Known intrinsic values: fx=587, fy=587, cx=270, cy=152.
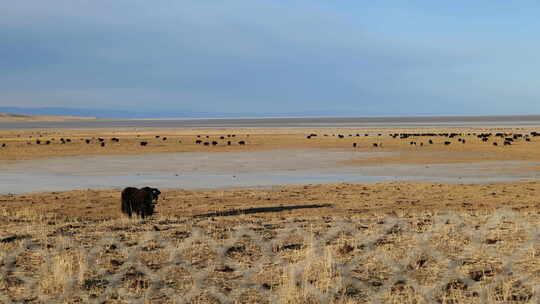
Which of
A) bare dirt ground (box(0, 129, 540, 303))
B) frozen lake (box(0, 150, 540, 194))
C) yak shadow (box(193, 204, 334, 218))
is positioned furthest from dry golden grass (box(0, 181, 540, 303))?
frozen lake (box(0, 150, 540, 194))

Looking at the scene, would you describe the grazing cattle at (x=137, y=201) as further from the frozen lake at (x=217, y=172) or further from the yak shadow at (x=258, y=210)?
the frozen lake at (x=217, y=172)

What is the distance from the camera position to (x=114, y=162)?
1374 inches

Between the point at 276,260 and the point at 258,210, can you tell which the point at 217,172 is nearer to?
the point at 258,210

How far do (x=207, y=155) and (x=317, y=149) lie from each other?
941cm

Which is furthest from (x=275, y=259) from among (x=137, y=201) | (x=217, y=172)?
(x=217, y=172)

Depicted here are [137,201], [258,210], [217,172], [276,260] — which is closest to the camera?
[276,260]

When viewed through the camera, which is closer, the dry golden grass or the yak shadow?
the dry golden grass

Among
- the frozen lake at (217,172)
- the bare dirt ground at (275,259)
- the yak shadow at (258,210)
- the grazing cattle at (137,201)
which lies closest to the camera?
the bare dirt ground at (275,259)

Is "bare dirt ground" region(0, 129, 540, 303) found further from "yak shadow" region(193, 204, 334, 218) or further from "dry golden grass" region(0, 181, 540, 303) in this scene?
"yak shadow" region(193, 204, 334, 218)

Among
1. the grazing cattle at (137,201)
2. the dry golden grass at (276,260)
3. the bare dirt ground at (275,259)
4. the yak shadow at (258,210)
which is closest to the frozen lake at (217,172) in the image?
the yak shadow at (258,210)

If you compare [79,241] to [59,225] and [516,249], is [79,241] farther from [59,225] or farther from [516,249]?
[516,249]

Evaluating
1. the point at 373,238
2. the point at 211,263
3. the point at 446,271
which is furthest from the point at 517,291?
the point at 211,263

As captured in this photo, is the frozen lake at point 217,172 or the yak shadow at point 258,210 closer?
the yak shadow at point 258,210

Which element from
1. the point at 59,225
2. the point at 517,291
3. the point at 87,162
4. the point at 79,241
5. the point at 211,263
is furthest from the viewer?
the point at 87,162
